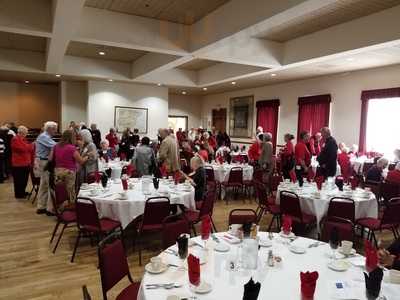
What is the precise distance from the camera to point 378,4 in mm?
5328

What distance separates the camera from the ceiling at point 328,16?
5320mm

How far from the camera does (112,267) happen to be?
234 cm

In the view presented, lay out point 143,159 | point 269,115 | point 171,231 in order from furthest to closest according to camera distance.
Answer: point 269,115
point 143,159
point 171,231

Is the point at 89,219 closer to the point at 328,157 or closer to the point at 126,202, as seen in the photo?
the point at 126,202

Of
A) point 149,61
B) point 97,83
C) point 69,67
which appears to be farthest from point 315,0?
point 97,83

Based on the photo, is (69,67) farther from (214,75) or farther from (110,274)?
(110,274)

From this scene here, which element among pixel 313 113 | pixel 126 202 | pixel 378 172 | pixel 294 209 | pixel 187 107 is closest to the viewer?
pixel 126 202

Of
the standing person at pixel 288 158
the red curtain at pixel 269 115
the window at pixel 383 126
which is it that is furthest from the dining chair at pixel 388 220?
the red curtain at pixel 269 115

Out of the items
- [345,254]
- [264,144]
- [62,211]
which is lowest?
[62,211]

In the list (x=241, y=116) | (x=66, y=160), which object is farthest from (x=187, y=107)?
(x=66, y=160)

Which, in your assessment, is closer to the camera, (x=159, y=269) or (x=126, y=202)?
(x=159, y=269)

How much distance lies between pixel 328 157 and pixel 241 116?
832cm

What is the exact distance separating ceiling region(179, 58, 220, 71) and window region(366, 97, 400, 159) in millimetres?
5041

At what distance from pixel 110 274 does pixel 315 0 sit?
3.68m
